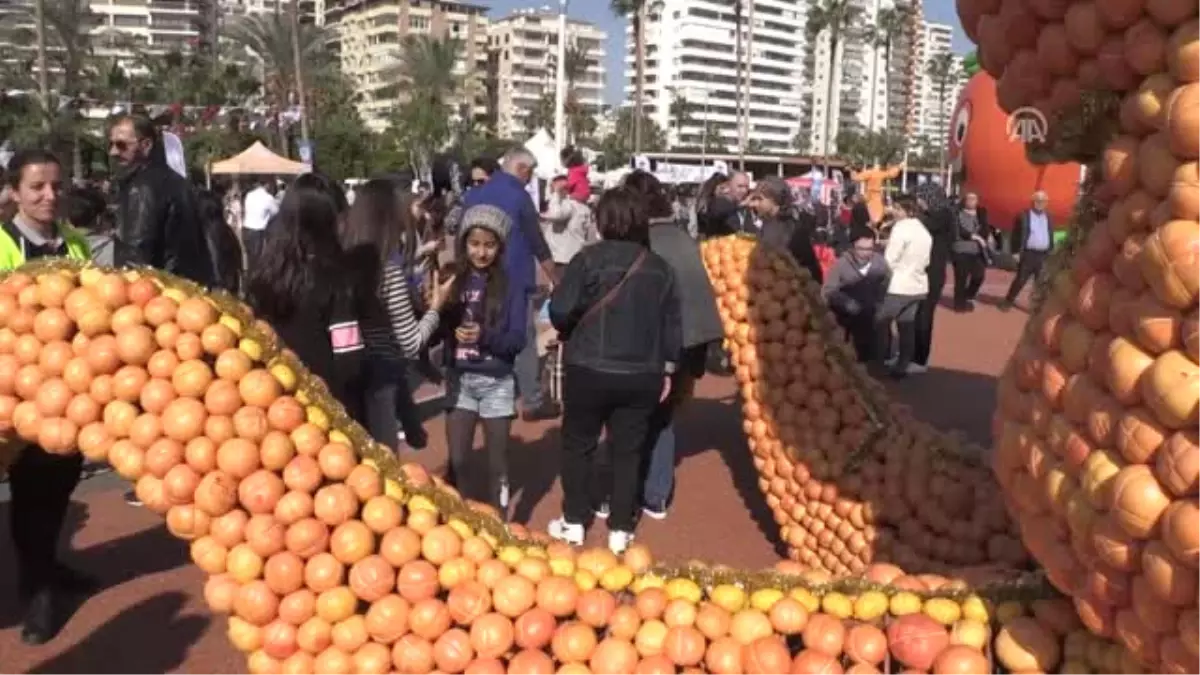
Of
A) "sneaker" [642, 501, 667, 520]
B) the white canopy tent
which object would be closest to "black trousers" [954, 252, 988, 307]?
"sneaker" [642, 501, 667, 520]

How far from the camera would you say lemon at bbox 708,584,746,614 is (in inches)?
A: 86.4

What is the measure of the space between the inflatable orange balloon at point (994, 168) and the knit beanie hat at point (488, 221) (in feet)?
43.7

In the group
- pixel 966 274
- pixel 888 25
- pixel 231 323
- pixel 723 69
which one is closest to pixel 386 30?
pixel 723 69

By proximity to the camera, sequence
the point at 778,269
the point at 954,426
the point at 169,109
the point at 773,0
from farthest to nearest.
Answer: the point at 773,0
the point at 169,109
the point at 954,426
the point at 778,269

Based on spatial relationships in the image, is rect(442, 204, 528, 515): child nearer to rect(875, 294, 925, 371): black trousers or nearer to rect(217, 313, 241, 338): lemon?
rect(217, 313, 241, 338): lemon

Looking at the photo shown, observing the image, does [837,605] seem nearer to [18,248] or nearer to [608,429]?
[608,429]

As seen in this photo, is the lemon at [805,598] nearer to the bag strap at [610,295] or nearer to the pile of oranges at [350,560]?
the pile of oranges at [350,560]

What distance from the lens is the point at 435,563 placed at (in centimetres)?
228

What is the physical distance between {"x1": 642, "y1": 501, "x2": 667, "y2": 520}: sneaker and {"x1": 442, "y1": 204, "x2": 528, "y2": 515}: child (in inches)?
38.3

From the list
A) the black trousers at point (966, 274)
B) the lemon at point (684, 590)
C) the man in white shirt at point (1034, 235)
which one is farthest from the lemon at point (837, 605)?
the black trousers at point (966, 274)

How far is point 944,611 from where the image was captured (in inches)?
81.7

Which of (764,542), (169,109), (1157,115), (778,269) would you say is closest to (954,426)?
(764,542)

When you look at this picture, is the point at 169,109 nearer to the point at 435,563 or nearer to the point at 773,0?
the point at 435,563

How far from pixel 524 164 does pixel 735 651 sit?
17.1 ft
